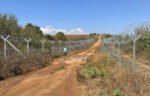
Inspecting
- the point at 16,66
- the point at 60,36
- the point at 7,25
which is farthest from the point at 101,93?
the point at 60,36

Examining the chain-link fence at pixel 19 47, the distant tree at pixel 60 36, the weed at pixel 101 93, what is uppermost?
the distant tree at pixel 60 36

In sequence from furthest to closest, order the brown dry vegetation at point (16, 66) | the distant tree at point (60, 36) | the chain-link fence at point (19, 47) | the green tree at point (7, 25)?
the distant tree at point (60, 36) → the green tree at point (7, 25) → the chain-link fence at point (19, 47) → the brown dry vegetation at point (16, 66)

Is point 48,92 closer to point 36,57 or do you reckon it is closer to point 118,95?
point 118,95

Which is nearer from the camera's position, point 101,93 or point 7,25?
point 101,93

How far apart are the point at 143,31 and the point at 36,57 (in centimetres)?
852

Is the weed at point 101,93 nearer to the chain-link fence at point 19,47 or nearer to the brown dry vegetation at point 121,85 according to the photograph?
the brown dry vegetation at point 121,85

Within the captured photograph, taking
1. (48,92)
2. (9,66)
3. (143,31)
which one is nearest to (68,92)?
(48,92)

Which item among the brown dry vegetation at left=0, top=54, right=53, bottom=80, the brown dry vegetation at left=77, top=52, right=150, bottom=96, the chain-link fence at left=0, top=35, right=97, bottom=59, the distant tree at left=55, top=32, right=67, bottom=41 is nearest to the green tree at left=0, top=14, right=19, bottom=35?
the chain-link fence at left=0, top=35, right=97, bottom=59

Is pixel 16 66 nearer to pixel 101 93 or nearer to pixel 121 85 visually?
pixel 101 93

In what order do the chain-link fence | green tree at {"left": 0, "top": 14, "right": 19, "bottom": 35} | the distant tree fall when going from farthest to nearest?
1. the distant tree
2. green tree at {"left": 0, "top": 14, "right": 19, "bottom": 35}
3. the chain-link fence

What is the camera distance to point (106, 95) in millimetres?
4668

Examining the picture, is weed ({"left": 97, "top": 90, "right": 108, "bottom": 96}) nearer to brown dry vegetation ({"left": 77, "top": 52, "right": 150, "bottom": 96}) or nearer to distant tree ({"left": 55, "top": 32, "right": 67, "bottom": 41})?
brown dry vegetation ({"left": 77, "top": 52, "right": 150, "bottom": 96})

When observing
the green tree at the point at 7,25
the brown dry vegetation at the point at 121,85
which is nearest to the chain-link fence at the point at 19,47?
the green tree at the point at 7,25

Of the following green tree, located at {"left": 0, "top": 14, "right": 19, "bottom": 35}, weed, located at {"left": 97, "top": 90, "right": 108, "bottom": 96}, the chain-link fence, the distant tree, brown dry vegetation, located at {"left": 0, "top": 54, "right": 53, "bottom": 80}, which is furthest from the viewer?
the distant tree
